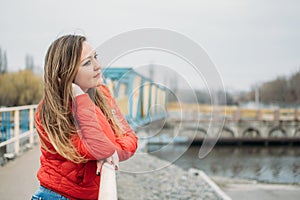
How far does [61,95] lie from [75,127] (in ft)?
0.35

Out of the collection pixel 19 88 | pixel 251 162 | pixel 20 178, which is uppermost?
pixel 19 88

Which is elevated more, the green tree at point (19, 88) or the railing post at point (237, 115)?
the green tree at point (19, 88)

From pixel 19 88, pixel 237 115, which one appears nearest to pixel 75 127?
pixel 19 88

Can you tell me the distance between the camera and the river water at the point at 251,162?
1770 centimetres

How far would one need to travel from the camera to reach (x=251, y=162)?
915 inches

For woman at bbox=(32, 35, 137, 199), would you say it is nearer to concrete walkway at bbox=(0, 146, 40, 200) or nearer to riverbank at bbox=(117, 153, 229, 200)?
concrete walkway at bbox=(0, 146, 40, 200)

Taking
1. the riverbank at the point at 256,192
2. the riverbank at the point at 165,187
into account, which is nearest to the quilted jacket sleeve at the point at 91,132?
the riverbank at the point at 165,187

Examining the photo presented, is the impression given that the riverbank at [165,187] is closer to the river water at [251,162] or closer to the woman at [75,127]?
the river water at [251,162]

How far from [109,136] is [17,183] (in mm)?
2864

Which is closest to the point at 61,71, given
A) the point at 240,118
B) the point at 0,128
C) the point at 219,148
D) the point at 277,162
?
the point at 0,128

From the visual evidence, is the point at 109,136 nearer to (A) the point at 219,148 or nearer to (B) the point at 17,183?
(B) the point at 17,183

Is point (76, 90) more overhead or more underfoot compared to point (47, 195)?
more overhead

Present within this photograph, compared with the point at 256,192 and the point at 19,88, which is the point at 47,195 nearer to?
the point at 256,192

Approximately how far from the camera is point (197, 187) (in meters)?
9.03
